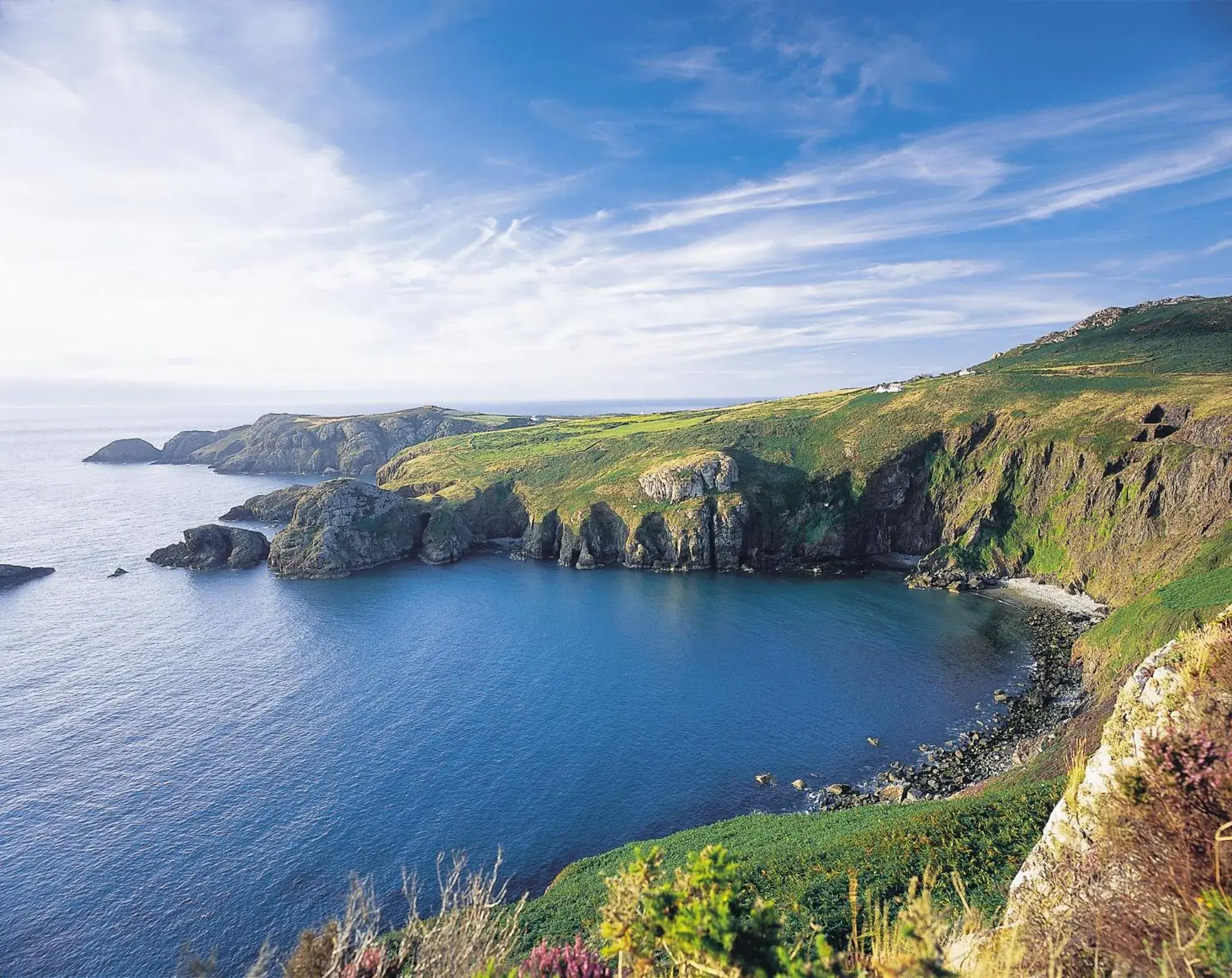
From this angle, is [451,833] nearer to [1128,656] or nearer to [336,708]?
[336,708]

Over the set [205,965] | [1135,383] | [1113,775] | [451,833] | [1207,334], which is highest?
[1207,334]

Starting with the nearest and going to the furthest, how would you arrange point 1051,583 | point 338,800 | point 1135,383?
point 338,800 < point 1051,583 < point 1135,383

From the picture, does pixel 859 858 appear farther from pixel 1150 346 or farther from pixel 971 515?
pixel 1150 346

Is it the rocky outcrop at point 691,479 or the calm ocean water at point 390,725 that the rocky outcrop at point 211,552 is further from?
the rocky outcrop at point 691,479

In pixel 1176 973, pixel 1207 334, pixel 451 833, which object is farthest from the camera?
pixel 1207 334

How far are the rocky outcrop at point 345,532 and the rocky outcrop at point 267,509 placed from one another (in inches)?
1499

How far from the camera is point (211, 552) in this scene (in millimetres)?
116625

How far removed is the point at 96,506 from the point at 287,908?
187611 mm

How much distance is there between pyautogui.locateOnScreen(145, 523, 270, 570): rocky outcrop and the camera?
4518 inches

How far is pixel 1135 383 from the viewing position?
10181cm

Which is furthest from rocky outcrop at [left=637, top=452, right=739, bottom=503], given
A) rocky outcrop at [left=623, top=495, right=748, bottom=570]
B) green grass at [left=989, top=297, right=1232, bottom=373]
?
green grass at [left=989, top=297, right=1232, bottom=373]

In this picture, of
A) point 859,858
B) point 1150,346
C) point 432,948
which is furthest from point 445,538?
point 1150,346

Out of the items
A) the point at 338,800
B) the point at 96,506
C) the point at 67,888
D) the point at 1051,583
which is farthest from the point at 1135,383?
the point at 96,506

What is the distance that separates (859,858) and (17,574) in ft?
461
